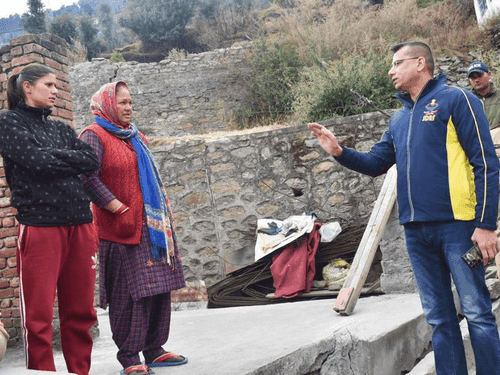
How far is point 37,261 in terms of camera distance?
252 cm

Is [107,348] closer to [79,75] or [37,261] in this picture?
[37,261]

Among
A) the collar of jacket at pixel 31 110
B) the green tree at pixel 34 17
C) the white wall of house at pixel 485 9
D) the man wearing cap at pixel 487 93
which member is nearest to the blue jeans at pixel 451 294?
the collar of jacket at pixel 31 110

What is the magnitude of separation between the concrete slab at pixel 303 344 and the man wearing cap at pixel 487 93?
5.34 feet

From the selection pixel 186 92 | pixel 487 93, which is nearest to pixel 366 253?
pixel 487 93

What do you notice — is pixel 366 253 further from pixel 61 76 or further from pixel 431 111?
pixel 61 76

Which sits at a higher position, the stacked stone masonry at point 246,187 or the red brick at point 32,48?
the red brick at point 32,48

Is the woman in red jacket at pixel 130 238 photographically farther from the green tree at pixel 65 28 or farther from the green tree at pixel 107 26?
the green tree at pixel 107 26

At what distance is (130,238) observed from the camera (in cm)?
281

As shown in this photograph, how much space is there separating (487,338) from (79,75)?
43.7 ft

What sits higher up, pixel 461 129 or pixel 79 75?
pixel 79 75

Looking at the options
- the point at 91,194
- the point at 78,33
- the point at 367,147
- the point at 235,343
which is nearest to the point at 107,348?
the point at 235,343

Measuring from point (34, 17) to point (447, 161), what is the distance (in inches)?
1111

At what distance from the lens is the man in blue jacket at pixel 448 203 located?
2475 mm

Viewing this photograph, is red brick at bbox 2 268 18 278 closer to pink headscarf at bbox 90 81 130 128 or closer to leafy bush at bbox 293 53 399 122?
pink headscarf at bbox 90 81 130 128
